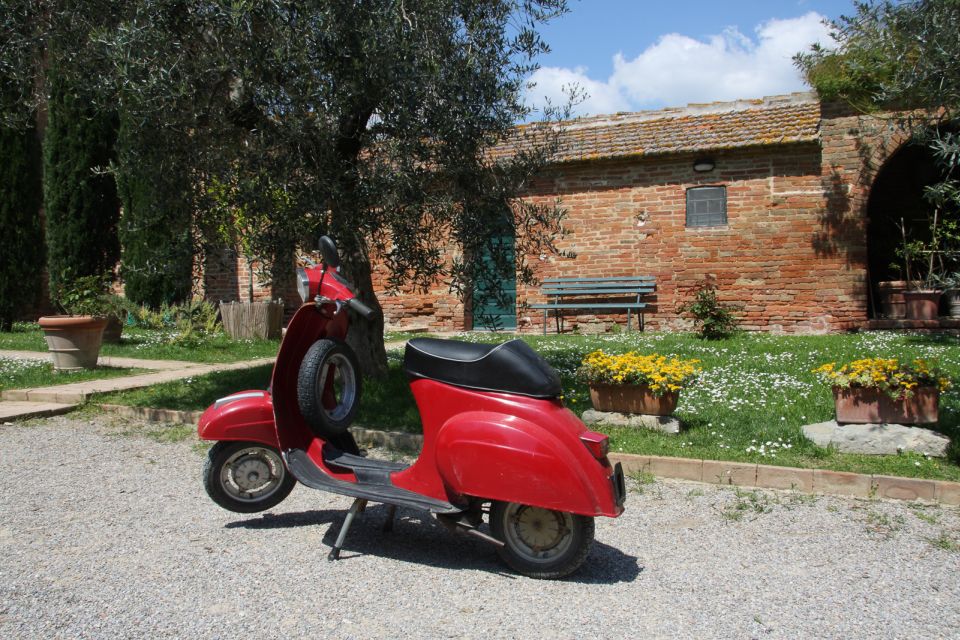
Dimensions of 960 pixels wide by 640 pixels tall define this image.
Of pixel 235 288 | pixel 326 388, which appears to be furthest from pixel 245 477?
pixel 235 288

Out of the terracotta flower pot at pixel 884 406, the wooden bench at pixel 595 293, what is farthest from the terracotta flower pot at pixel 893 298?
the terracotta flower pot at pixel 884 406

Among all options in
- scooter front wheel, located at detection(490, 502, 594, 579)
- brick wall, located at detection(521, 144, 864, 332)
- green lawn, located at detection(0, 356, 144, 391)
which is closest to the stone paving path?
green lawn, located at detection(0, 356, 144, 391)

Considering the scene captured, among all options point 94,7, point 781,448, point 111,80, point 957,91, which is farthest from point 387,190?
point 957,91

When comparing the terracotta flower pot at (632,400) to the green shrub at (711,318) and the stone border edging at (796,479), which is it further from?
the green shrub at (711,318)

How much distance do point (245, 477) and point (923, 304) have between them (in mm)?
11922

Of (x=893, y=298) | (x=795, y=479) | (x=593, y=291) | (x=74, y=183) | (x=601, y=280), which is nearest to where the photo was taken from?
(x=795, y=479)

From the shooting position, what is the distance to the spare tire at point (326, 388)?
3930mm

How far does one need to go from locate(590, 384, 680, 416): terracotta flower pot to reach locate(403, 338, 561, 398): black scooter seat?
9.13 feet

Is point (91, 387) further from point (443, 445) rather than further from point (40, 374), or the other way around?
point (443, 445)

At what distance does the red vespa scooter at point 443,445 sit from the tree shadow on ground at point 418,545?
0.12m

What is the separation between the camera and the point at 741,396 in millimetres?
7277

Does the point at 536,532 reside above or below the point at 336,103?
below

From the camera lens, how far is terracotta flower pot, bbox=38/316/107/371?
31.4 feet

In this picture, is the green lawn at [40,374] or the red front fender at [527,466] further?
the green lawn at [40,374]
